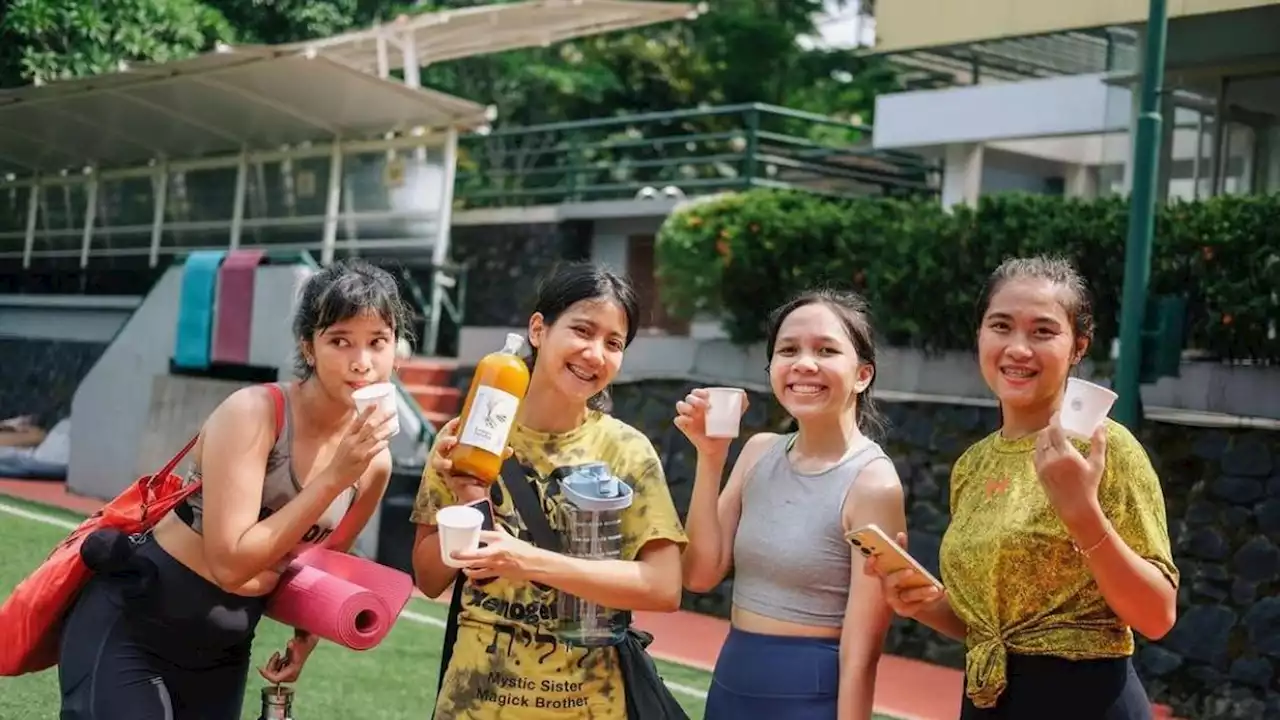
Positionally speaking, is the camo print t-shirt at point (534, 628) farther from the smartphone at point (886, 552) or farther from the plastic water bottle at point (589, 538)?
the smartphone at point (886, 552)

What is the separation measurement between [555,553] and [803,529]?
54 centimetres

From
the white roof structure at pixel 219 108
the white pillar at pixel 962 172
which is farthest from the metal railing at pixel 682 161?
the white roof structure at pixel 219 108

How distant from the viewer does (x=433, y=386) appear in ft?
42.5

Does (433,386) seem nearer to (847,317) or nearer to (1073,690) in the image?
(847,317)

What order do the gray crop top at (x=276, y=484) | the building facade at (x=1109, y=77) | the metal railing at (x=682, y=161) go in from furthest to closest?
the metal railing at (x=682, y=161), the building facade at (x=1109, y=77), the gray crop top at (x=276, y=484)

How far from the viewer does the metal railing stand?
592 inches

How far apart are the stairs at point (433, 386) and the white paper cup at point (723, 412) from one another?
9.18 m

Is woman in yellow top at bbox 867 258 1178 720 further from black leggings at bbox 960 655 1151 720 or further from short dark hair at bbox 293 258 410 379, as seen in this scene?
short dark hair at bbox 293 258 410 379

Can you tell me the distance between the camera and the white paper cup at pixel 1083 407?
2414mm

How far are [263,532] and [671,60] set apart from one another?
19.4m

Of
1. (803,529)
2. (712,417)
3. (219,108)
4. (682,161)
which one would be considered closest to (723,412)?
(712,417)

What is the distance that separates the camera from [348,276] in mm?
3078

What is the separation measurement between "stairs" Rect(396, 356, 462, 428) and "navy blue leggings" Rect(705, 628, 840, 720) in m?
9.28

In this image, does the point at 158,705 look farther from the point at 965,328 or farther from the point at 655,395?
the point at 655,395
